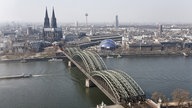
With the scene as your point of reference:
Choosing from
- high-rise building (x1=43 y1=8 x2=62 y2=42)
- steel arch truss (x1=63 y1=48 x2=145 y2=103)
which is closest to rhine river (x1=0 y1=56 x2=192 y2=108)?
steel arch truss (x1=63 y1=48 x2=145 y2=103)

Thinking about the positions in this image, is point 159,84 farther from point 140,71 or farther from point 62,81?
point 62,81

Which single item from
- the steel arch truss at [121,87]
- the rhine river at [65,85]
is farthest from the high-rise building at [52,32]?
the steel arch truss at [121,87]

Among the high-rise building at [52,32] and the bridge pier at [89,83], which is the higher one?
the high-rise building at [52,32]

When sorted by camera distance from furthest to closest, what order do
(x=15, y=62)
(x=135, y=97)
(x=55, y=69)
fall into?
(x=15, y=62) < (x=55, y=69) < (x=135, y=97)

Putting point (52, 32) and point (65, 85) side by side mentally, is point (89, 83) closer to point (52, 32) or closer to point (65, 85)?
point (65, 85)

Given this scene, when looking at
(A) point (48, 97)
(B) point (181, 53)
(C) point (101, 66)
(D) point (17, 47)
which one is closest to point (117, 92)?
(A) point (48, 97)

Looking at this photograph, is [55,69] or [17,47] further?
[17,47]

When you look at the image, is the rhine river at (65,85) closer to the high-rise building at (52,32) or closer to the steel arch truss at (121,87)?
the steel arch truss at (121,87)

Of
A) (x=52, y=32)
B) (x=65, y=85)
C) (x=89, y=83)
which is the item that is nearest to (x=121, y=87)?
(x=89, y=83)

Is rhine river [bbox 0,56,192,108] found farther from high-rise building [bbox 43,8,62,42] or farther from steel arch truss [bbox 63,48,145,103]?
high-rise building [bbox 43,8,62,42]
